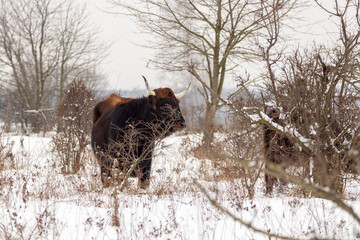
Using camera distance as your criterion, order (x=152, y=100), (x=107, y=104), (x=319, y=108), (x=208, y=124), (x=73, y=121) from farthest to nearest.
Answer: (x=73, y=121) → (x=107, y=104) → (x=152, y=100) → (x=319, y=108) → (x=208, y=124)

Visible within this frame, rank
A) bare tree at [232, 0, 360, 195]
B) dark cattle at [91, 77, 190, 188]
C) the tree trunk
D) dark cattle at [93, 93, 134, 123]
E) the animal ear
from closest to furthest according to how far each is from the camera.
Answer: the tree trunk
bare tree at [232, 0, 360, 195]
dark cattle at [91, 77, 190, 188]
the animal ear
dark cattle at [93, 93, 134, 123]

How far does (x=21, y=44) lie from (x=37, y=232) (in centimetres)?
2183

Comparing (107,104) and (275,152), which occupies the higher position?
(107,104)

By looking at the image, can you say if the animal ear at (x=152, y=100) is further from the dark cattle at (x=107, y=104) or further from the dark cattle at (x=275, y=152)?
the dark cattle at (x=275, y=152)

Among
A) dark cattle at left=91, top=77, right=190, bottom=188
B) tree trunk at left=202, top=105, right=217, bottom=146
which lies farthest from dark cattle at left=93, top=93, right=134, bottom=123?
tree trunk at left=202, top=105, right=217, bottom=146

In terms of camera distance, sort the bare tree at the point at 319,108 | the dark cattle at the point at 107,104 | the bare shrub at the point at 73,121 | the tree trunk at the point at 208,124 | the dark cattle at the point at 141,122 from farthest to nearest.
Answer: the bare shrub at the point at 73,121, the dark cattle at the point at 107,104, the dark cattle at the point at 141,122, the bare tree at the point at 319,108, the tree trunk at the point at 208,124

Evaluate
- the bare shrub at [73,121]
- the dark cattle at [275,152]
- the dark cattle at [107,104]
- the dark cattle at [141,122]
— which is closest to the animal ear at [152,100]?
the dark cattle at [141,122]

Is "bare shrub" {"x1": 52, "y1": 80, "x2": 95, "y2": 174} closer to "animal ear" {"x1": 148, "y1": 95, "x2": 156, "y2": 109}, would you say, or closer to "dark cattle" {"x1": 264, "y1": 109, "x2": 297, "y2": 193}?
"animal ear" {"x1": 148, "y1": 95, "x2": 156, "y2": 109}

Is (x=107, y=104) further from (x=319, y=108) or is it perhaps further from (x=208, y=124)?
(x=208, y=124)

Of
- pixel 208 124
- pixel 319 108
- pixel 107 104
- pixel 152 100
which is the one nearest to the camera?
pixel 208 124

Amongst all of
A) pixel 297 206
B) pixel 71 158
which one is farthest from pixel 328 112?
pixel 71 158

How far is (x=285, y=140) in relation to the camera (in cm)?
570

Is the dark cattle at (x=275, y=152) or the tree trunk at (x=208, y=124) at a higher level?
the tree trunk at (x=208, y=124)

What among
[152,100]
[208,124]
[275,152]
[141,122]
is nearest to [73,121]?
[141,122]
